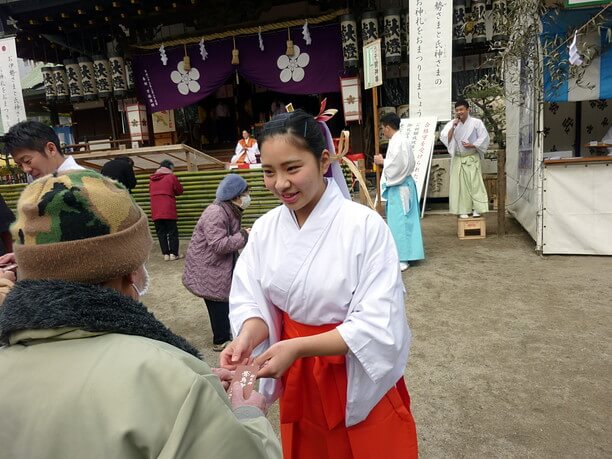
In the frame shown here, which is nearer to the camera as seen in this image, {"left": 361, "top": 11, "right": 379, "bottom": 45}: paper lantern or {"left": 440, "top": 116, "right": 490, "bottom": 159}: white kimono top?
{"left": 440, "top": 116, "right": 490, "bottom": 159}: white kimono top

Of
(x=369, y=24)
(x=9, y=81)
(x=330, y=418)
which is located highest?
(x=369, y=24)

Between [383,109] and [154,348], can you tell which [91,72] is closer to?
[383,109]

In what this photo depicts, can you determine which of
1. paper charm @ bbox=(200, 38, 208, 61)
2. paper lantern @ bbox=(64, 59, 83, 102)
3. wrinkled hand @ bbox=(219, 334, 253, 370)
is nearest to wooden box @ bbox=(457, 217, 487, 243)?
wrinkled hand @ bbox=(219, 334, 253, 370)

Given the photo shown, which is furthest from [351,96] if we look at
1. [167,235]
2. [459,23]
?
[167,235]

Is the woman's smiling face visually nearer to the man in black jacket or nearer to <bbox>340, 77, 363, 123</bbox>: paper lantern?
the man in black jacket

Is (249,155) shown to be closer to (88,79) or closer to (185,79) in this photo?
(185,79)

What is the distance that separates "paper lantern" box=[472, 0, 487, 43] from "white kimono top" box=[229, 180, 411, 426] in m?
9.23

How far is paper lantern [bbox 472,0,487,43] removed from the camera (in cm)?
917

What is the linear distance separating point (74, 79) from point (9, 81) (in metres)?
3.80

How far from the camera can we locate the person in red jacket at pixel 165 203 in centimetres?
673

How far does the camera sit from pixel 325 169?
172cm

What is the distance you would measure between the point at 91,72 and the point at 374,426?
13.4 m

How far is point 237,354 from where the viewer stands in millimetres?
1469

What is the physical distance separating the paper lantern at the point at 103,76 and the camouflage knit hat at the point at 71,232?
1304cm
